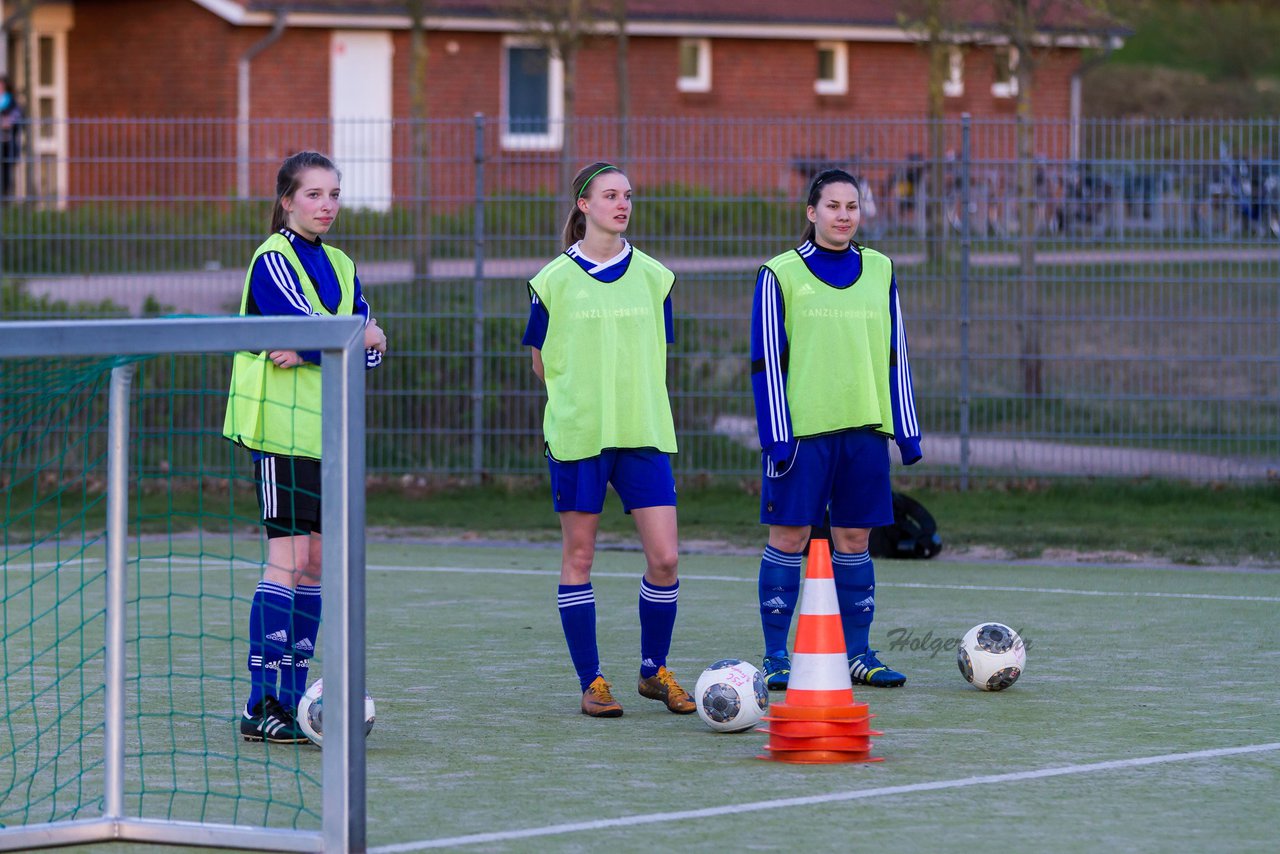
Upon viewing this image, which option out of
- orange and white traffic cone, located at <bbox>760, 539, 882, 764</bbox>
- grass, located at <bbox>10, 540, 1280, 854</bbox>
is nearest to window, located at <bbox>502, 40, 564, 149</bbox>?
grass, located at <bbox>10, 540, 1280, 854</bbox>

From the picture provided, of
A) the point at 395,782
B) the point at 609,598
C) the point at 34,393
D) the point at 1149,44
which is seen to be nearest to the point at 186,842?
the point at 395,782

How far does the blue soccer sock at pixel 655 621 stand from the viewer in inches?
281

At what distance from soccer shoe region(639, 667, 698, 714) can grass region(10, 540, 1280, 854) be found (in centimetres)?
8

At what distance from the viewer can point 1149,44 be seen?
6650 cm

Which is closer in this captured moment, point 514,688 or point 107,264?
point 514,688

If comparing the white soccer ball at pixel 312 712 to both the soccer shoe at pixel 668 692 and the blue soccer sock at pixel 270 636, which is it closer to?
the blue soccer sock at pixel 270 636

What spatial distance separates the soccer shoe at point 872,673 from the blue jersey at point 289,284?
2.31 m

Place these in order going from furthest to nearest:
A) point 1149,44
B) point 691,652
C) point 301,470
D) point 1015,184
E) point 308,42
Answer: point 1149,44, point 308,42, point 1015,184, point 691,652, point 301,470

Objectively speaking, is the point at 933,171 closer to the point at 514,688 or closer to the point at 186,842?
the point at 514,688

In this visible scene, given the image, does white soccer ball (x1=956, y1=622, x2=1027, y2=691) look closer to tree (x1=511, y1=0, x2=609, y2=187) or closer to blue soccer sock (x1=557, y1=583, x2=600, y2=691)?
blue soccer sock (x1=557, y1=583, x2=600, y2=691)

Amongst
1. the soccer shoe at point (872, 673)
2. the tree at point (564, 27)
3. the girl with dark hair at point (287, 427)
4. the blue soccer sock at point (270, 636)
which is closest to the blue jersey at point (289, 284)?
the girl with dark hair at point (287, 427)

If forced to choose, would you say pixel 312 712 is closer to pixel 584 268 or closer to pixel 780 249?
pixel 584 268

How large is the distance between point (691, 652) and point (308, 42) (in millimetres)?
23564

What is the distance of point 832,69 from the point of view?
1358 inches
